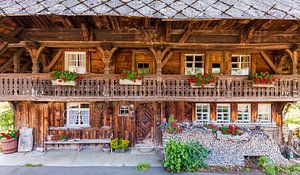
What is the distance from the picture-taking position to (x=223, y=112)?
382 inches

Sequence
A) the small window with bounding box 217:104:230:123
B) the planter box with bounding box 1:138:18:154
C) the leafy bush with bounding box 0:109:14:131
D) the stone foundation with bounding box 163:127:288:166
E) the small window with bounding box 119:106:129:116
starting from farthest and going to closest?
1. the leafy bush with bounding box 0:109:14:131
2. the small window with bounding box 217:104:230:123
3. the small window with bounding box 119:106:129:116
4. the planter box with bounding box 1:138:18:154
5. the stone foundation with bounding box 163:127:288:166

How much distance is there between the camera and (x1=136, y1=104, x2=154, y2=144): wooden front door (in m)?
9.48

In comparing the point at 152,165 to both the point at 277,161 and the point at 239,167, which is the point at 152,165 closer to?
the point at 239,167

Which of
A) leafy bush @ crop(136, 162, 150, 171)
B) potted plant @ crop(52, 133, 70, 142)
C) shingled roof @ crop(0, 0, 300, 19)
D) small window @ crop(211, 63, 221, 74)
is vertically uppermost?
shingled roof @ crop(0, 0, 300, 19)

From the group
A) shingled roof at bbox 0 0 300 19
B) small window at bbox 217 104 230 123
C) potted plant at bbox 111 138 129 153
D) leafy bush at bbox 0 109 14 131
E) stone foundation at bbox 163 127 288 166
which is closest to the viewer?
shingled roof at bbox 0 0 300 19

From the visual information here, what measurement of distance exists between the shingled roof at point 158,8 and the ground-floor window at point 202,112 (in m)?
5.54

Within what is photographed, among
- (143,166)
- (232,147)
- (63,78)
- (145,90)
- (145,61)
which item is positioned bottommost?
(143,166)

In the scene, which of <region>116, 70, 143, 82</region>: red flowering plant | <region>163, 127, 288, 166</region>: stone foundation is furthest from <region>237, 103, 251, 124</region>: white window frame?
<region>116, 70, 143, 82</region>: red flowering plant

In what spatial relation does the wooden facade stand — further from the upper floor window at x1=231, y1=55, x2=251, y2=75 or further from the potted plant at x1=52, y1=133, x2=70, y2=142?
the upper floor window at x1=231, y1=55, x2=251, y2=75

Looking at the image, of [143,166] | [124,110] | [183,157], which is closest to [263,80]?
[183,157]

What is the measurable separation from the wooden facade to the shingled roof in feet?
4.65

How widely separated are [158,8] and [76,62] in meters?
6.48

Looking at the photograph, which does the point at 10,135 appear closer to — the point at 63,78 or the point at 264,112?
the point at 63,78

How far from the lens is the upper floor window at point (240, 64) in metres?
9.92
